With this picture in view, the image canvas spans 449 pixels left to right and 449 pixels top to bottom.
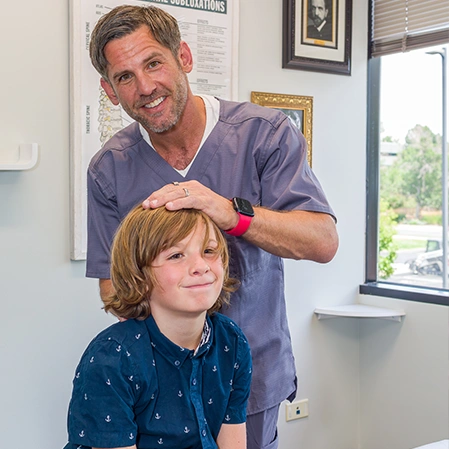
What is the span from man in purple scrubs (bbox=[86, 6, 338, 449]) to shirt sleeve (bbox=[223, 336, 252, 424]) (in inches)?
6.6

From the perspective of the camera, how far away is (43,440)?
2.21 metres

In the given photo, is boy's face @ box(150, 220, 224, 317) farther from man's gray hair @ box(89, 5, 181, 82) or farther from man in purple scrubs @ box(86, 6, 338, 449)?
man's gray hair @ box(89, 5, 181, 82)

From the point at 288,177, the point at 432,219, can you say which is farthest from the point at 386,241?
the point at 288,177

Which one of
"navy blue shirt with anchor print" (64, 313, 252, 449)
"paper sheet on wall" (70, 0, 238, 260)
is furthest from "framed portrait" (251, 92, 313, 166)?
A: "navy blue shirt with anchor print" (64, 313, 252, 449)

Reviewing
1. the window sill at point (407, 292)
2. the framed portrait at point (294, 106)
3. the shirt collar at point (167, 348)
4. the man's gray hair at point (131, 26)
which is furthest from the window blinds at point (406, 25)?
the shirt collar at point (167, 348)

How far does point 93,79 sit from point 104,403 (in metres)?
1.32

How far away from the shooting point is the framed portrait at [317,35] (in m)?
2.76

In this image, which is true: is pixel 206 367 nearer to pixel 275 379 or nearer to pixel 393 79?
pixel 275 379

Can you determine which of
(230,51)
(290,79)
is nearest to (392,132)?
(290,79)

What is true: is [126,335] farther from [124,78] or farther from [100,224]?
[124,78]

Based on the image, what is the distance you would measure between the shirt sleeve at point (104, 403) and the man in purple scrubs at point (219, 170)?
0.39 meters

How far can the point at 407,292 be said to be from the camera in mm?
2865

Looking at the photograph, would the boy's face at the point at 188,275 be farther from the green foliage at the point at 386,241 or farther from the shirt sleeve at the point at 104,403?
the green foliage at the point at 386,241

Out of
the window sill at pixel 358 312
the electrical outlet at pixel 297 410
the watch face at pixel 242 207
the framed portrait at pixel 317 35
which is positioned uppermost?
the framed portrait at pixel 317 35
